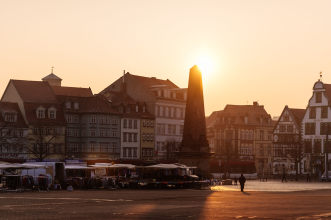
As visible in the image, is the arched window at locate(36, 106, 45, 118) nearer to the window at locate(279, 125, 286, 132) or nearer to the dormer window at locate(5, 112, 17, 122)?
the dormer window at locate(5, 112, 17, 122)

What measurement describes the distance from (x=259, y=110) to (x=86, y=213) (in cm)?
12595

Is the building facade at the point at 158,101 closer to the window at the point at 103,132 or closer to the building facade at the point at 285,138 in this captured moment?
the window at the point at 103,132

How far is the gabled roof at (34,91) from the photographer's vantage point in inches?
4368

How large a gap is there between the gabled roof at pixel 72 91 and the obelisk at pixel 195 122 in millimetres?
55303

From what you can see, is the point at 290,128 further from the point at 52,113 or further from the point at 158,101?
the point at 52,113

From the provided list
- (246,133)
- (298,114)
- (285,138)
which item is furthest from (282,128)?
(246,133)

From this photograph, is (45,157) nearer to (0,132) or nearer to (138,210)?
(0,132)

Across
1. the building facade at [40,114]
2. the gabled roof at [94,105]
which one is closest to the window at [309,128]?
the gabled roof at [94,105]

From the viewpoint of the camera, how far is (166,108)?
131375 mm

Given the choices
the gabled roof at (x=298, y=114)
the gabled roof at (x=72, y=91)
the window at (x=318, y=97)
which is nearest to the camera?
the gabled roof at (x=72, y=91)

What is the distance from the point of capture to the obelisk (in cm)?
6694

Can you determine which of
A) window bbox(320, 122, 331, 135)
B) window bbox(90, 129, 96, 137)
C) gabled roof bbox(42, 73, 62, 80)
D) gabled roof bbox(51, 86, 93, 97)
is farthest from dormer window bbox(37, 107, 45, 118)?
window bbox(320, 122, 331, 135)

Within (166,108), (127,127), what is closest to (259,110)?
(166,108)

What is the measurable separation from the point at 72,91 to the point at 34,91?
11.8m
